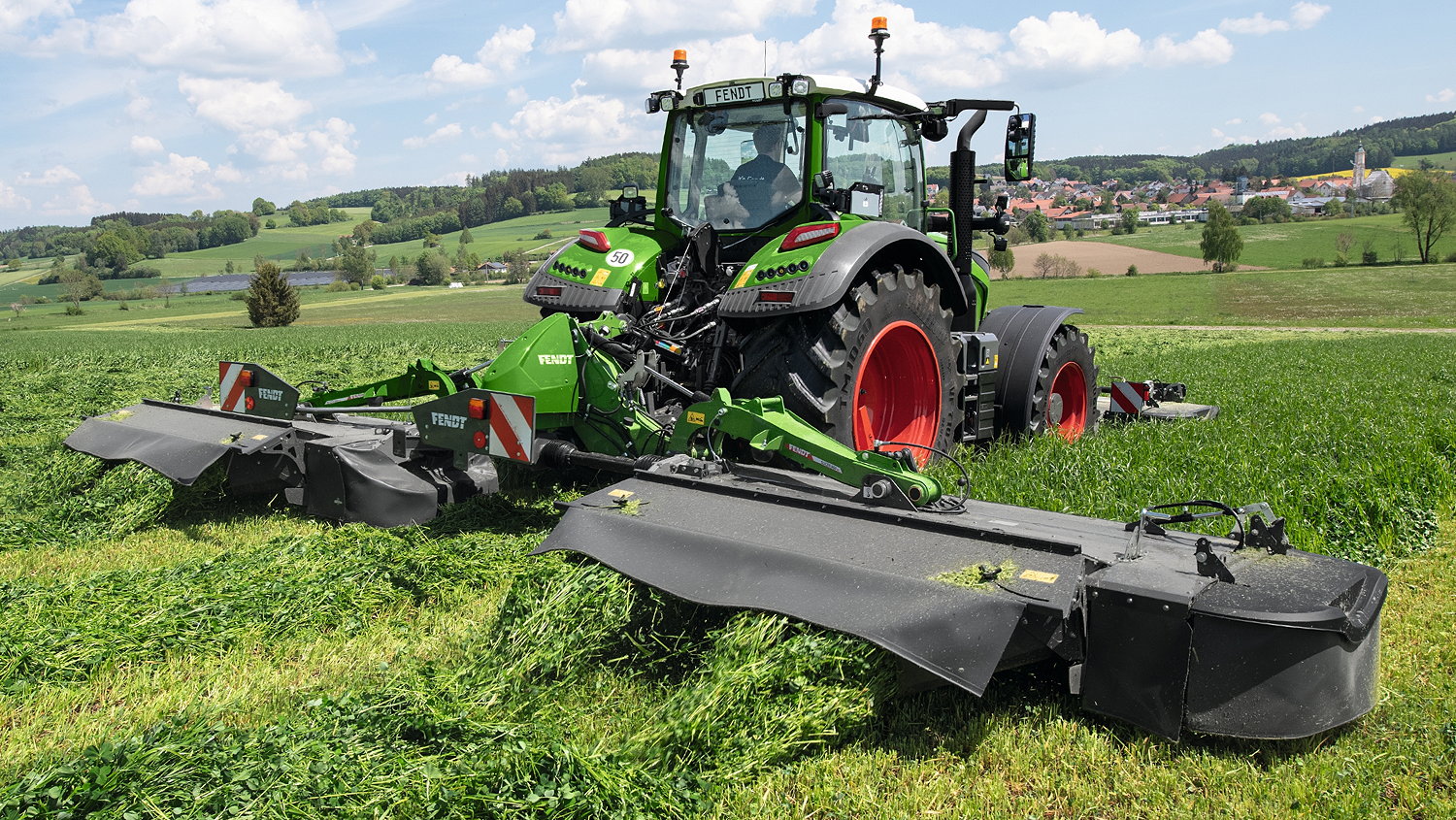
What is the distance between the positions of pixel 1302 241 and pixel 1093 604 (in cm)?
7415

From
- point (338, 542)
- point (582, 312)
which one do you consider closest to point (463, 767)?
point (338, 542)

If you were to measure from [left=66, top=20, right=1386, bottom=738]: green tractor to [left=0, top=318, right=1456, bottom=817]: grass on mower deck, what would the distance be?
0.19m

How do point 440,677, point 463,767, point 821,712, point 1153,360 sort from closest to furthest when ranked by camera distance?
point 463,767 < point 821,712 < point 440,677 < point 1153,360

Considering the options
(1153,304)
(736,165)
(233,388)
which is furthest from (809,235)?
(1153,304)

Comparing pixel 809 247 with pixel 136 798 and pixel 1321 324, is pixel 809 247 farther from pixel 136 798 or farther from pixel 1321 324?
pixel 1321 324

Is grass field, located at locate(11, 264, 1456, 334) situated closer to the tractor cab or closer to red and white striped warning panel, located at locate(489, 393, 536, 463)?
the tractor cab

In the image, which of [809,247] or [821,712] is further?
[809,247]

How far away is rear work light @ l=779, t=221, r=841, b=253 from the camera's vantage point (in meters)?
5.07

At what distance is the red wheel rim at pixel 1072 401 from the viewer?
764 centimetres

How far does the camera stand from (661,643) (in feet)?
11.1

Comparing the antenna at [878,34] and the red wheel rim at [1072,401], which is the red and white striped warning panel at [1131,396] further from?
the antenna at [878,34]

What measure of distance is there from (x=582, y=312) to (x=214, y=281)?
80.4 m

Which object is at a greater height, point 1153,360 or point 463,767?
point 463,767

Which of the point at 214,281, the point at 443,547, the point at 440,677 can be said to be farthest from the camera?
the point at 214,281
